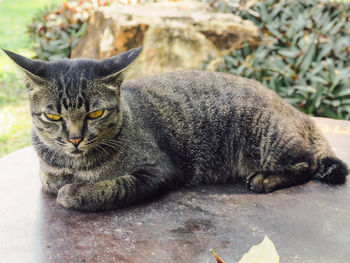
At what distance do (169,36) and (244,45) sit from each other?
1.17m

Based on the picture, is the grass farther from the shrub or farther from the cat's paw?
the cat's paw

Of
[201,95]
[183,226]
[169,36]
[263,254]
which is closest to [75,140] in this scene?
[183,226]

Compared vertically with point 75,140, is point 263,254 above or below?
above

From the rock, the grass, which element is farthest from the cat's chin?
the rock

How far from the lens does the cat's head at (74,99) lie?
243cm

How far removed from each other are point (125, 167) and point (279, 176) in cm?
112

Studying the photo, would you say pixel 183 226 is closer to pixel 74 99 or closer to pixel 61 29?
pixel 74 99

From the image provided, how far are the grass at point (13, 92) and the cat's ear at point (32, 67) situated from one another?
105mm

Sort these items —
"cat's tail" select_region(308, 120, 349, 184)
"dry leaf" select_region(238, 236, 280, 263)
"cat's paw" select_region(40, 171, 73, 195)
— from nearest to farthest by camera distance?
"dry leaf" select_region(238, 236, 280, 263) → "cat's paw" select_region(40, 171, 73, 195) → "cat's tail" select_region(308, 120, 349, 184)

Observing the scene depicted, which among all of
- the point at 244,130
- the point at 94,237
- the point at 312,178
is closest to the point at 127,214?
the point at 94,237

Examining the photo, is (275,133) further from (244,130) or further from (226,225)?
(226,225)

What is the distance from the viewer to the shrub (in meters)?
7.66

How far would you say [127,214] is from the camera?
242 centimetres

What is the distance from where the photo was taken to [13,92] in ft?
24.7
